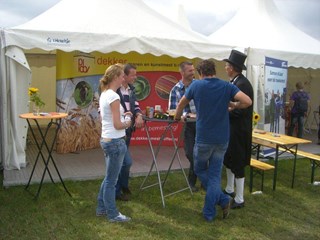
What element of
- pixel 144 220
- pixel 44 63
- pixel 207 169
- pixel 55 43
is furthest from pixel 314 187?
pixel 44 63

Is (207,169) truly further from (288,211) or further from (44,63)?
(44,63)

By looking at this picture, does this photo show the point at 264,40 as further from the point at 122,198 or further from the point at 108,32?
the point at 122,198

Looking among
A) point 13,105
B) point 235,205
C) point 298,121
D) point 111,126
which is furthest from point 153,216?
point 298,121

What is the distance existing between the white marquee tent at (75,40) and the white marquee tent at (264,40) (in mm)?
1086

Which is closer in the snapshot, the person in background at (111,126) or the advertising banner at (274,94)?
the person in background at (111,126)

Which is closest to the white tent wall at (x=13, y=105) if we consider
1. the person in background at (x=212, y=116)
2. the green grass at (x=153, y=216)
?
the green grass at (x=153, y=216)

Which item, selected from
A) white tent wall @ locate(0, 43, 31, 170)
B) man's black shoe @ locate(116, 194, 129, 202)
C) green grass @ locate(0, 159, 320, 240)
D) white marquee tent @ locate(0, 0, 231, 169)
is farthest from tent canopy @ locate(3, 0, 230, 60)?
man's black shoe @ locate(116, 194, 129, 202)

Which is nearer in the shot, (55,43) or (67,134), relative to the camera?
(55,43)

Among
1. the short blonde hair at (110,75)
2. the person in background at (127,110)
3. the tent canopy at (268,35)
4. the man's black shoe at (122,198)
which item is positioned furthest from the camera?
the tent canopy at (268,35)

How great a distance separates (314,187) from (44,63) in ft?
26.1

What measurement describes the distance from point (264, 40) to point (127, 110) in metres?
6.49

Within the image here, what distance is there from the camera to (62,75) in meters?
7.15

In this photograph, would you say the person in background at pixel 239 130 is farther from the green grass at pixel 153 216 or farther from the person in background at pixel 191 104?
the person in background at pixel 191 104

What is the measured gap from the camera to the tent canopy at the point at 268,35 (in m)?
8.52
